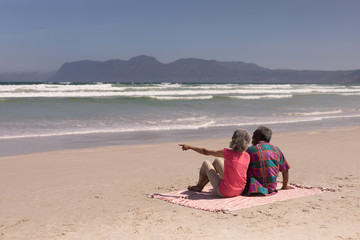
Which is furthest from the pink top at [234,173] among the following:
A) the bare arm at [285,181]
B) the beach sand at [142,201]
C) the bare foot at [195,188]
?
the bare arm at [285,181]

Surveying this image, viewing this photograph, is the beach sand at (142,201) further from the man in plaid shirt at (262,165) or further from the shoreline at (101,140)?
the shoreline at (101,140)

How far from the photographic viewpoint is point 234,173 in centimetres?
540

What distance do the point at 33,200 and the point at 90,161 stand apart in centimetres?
263

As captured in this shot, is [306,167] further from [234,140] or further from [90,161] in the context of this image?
[90,161]

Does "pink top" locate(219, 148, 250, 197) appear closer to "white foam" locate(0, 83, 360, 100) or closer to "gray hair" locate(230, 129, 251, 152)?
"gray hair" locate(230, 129, 251, 152)

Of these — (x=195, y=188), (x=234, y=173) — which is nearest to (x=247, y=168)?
(x=234, y=173)

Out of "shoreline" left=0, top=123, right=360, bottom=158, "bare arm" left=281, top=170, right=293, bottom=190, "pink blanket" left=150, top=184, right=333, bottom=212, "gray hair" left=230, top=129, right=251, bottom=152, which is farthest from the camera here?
"shoreline" left=0, top=123, right=360, bottom=158

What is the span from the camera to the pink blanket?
5086 mm

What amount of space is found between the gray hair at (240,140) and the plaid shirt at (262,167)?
0.25 meters

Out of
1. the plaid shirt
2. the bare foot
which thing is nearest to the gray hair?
the plaid shirt

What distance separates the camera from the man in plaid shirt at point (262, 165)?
5.46m

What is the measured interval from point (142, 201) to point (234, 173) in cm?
122

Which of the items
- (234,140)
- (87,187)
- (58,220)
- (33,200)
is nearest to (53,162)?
(87,187)

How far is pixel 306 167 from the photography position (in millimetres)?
7672
